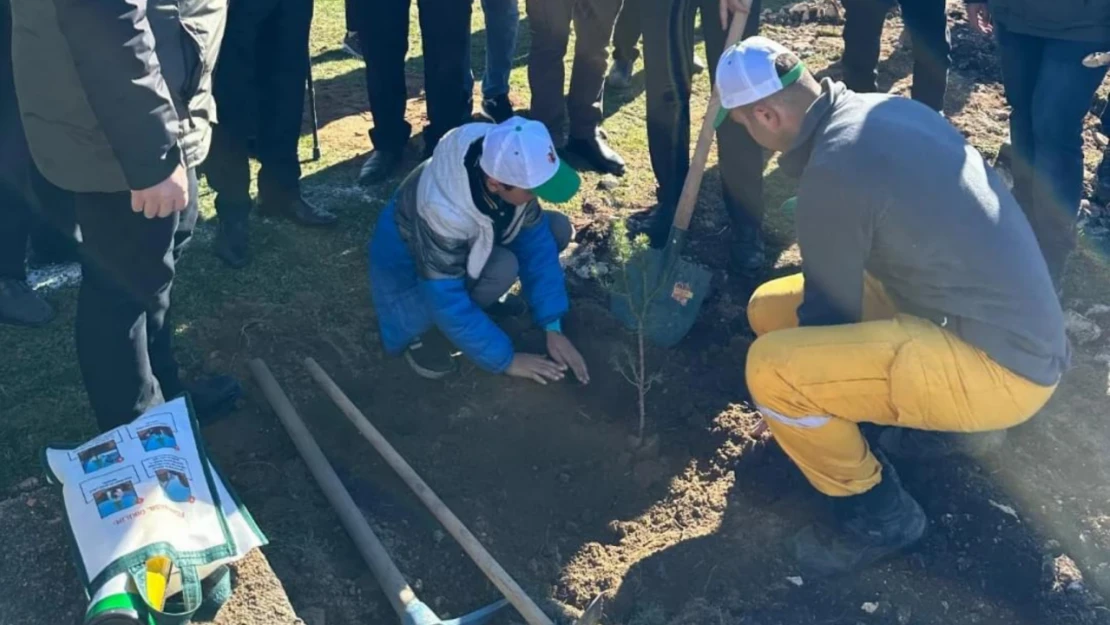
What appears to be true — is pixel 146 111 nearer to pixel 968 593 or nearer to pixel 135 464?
pixel 135 464

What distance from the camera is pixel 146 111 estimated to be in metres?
2.79

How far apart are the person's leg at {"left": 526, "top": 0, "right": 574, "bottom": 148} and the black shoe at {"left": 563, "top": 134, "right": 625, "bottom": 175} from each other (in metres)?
0.11

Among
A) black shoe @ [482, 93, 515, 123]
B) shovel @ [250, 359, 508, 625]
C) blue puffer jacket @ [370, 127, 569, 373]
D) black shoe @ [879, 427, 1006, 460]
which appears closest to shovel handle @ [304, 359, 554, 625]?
shovel @ [250, 359, 508, 625]

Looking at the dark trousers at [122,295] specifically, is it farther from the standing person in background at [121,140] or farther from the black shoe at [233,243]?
the black shoe at [233,243]

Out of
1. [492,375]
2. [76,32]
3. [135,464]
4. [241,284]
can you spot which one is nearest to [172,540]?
[135,464]

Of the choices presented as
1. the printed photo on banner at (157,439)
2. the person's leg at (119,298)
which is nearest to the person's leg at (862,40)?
the person's leg at (119,298)

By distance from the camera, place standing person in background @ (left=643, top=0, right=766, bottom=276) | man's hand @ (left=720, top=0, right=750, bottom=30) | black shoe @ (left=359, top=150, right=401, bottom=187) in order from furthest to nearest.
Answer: black shoe @ (left=359, top=150, right=401, bottom=187), standing person in background @ (left=643, top=0, right=766, bottom=276), man's hand @ (left=720, top=0, right=750, bottom=30)

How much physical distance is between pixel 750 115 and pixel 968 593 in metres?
1.71

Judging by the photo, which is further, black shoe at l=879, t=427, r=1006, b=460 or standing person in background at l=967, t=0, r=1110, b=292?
standing person in background at l=967, t=0, r=1110, b=292

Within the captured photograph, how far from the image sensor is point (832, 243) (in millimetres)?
3154

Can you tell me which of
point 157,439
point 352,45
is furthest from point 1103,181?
point 157,439

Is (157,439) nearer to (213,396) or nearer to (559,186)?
(213,396)

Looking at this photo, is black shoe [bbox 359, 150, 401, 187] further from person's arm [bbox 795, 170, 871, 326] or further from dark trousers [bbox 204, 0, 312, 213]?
person's arm [bbox 795, 170, 871, 326]

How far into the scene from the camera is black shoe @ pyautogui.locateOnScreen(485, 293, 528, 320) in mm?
4664
